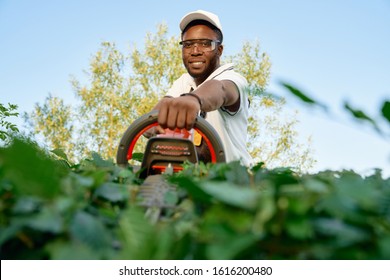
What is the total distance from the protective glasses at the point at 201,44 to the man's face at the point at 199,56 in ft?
0.04

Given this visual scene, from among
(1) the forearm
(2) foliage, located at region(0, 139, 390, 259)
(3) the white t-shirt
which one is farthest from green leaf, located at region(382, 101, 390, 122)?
(3) the white t-shirt

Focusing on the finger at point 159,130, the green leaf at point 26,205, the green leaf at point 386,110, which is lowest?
the green leaf at point 26,205

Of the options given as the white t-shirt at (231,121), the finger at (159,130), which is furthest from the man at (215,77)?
the finger at (159,130)

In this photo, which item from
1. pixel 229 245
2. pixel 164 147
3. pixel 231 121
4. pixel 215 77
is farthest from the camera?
pixel 231 121

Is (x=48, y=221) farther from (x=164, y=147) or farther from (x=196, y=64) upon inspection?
(x=196, y=64)

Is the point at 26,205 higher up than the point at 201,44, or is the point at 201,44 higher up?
the point at 201,44

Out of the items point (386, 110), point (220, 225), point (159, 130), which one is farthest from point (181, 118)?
point (220, 225)

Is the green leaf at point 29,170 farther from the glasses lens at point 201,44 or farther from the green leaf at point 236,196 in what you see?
the glasses lens at point 201,44

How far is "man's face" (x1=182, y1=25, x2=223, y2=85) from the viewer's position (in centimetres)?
495

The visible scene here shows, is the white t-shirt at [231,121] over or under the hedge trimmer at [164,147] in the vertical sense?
over

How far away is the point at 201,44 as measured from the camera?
499cm

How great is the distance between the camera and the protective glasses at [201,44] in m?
4.96

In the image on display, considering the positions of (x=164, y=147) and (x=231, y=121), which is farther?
(x=231, y=121)

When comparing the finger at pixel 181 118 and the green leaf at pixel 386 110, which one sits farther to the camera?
the finger at pixel 181 118
